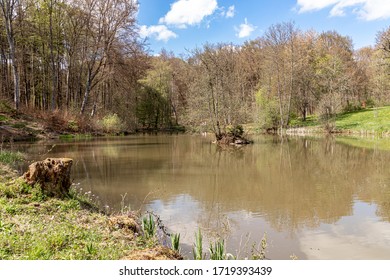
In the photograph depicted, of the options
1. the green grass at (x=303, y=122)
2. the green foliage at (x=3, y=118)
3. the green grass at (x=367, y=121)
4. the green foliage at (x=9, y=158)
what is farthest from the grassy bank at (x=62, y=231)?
the green grass at (x=303, y=122)

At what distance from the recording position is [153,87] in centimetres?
5266

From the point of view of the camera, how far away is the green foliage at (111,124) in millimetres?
38472

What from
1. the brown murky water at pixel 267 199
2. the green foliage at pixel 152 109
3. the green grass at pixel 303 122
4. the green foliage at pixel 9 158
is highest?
the green foliage at pixel 152 109

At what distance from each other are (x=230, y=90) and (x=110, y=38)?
17736 millimetres

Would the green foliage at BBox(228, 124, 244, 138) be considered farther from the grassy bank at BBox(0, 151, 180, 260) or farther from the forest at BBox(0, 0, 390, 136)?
the grassy bank at BBox(0, 151, 180, 260)

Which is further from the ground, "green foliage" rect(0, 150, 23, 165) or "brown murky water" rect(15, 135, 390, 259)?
"green foliage" rect(0, 150, 23, 165)

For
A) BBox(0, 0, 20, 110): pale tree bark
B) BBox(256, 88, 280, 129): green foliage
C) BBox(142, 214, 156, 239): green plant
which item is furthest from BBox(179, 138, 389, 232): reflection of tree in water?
BBox(256, 88, 280, 129): green foliage

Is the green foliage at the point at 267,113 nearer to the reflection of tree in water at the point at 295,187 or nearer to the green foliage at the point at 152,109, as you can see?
the green foliage at the point at 152,109

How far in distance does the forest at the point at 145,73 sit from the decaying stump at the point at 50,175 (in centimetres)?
1959

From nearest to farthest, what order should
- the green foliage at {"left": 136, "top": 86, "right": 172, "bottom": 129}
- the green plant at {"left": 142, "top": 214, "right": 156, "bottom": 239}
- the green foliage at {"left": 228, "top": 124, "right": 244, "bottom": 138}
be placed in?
1. the green plant at {"left": 142, "top": 214, "right": 156, "bottom": 239}
2. the green foliage at {"left": 228, "top": 124, "right": 244, "bottom": 138}
3. the green foliage at {"left": 136, "top": 86, "right": 172, "bottom": 129}

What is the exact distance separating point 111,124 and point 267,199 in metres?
31.9

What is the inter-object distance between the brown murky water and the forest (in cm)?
1283

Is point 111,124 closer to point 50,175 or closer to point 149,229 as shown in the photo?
point 50,175

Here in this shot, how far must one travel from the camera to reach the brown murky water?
603 cm
